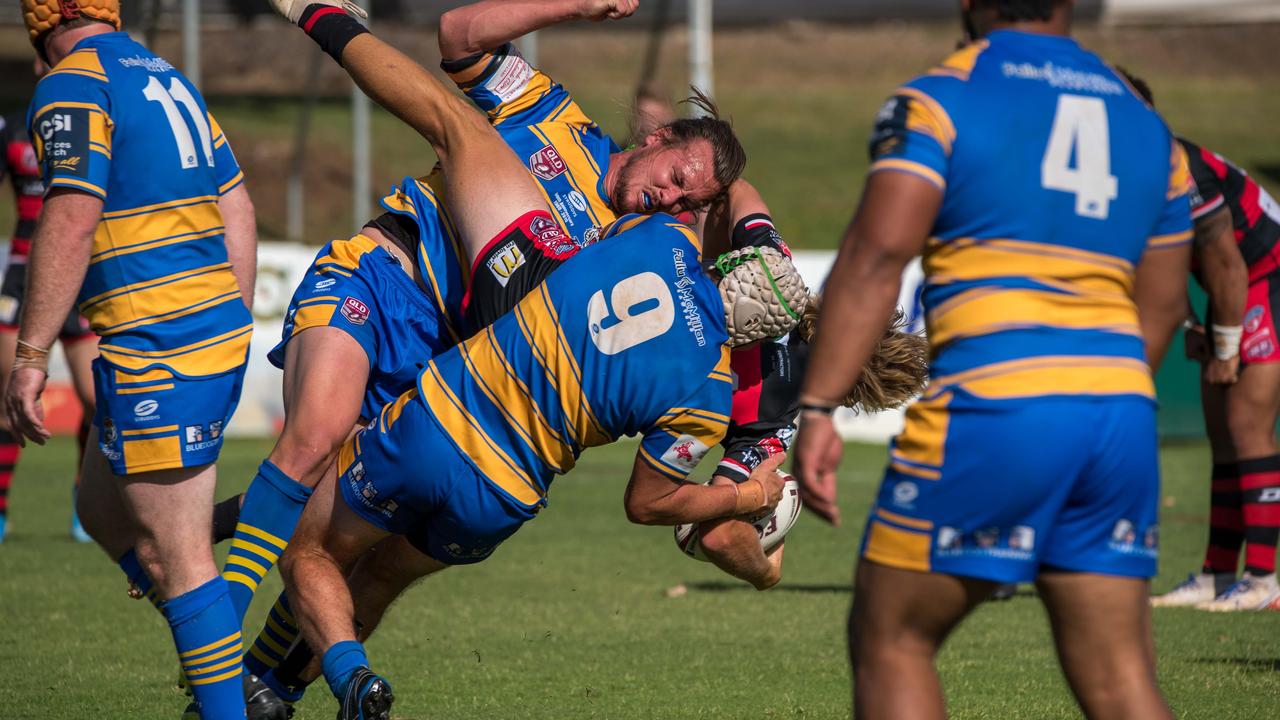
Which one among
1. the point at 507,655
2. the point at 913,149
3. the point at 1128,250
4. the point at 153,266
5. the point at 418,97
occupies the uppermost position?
the point at 913,149

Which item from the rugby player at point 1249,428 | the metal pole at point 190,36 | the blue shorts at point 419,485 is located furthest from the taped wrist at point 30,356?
the metal pole at point 190,36

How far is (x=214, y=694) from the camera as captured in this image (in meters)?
4.43

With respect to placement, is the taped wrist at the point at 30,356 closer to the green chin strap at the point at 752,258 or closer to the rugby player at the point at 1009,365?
the green chin strap at the point at 752,258

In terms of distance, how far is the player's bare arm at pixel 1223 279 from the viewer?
4.68m

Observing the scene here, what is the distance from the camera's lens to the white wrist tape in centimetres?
630

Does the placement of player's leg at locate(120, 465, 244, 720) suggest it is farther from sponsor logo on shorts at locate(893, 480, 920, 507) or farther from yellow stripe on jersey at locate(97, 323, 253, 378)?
sponsor logo on shorts at locate(893, 480, 920, 507)

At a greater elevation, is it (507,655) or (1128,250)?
(1128,250)

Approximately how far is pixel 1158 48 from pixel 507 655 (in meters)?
35.2

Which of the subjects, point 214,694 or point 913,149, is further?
point 214,694

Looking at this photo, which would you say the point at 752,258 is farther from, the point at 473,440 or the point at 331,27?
the point at 331,27

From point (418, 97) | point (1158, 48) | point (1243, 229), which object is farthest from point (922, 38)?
point (418, 97)

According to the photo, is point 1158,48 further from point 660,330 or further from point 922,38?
point 660,330

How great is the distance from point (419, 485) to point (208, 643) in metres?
0.78

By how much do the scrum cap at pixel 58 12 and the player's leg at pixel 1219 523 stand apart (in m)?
5.21
